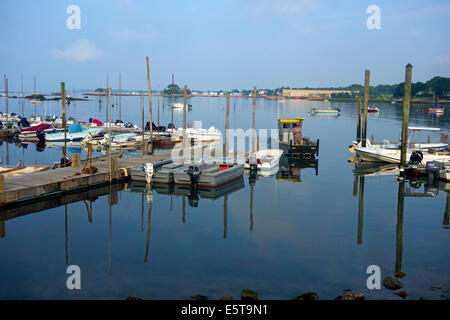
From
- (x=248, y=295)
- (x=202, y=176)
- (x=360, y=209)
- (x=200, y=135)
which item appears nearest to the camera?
(x=248, y=295)

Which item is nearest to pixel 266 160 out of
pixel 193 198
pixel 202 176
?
pixel 202 176

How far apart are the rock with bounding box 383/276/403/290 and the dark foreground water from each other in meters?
0.36

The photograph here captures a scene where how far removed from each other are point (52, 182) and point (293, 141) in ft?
80.3

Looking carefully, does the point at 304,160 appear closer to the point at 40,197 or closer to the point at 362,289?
the point at 40,197

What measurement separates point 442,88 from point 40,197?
8140 inches

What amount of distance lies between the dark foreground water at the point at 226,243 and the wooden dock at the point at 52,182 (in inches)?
21.9

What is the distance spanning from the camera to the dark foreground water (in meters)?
13.7

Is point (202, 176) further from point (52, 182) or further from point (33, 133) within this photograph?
point (33, 133)

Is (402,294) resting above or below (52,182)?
below

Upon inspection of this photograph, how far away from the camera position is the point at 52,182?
2325cm

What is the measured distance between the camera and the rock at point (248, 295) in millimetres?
12545

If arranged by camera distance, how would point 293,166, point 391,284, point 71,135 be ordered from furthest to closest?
point 71,135
point 293,166
point 391,284

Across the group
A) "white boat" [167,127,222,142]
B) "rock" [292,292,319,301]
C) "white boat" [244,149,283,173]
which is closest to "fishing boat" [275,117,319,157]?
"white boat" [244,149,283,173]
